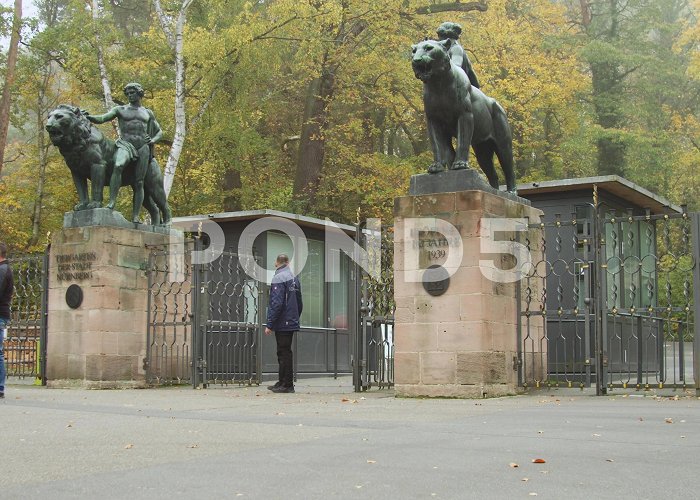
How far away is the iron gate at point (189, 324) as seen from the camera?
15.0 metres

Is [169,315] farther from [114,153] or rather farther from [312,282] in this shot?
[312,282]

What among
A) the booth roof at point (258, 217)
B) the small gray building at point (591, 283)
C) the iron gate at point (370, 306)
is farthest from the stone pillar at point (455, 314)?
the booth roof at point (258, 217)

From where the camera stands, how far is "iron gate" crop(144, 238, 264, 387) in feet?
49.2

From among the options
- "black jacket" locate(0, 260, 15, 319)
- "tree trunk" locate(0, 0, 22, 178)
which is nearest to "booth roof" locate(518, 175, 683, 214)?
"black jacket" locate(0, 260, 15, 319)

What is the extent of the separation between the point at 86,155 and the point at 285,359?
4356mm

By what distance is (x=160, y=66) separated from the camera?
93.5 ft

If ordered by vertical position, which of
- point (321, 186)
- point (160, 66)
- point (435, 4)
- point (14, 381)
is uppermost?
point (435, 4)

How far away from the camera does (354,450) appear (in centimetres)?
638

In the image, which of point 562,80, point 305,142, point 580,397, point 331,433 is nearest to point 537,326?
point 580,397

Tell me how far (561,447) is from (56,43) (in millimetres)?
24640

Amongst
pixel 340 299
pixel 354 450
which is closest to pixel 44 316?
pixel 340 299

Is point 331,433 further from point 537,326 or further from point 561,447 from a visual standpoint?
point 537,326

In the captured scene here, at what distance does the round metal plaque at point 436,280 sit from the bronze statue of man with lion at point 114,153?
5.74 metres

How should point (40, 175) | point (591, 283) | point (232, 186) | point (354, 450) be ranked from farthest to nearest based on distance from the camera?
point (232, 186)
point (40, 175)
point (591, 283)
point (354, 450)
